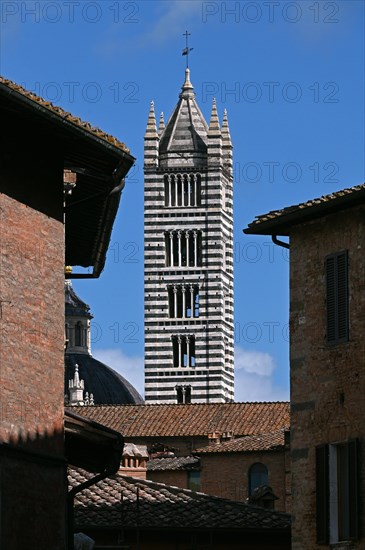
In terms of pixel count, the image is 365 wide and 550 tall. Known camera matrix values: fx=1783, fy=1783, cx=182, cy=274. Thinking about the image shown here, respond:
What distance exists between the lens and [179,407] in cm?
7175

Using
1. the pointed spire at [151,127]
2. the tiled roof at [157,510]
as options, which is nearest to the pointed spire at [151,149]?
the pointed spire at [151,127]

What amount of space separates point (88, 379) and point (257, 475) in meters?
68.4

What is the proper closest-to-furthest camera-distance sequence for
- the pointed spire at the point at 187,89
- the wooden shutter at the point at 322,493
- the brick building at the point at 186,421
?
1. the wooden shutter at the point at 322,493
2. the brick building at the point at 186,421
3. the pointed spire at the point at 187,89

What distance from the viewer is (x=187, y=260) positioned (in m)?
107

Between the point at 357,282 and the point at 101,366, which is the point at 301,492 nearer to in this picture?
the point at 357,282

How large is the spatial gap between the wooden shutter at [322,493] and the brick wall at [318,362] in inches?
6.2

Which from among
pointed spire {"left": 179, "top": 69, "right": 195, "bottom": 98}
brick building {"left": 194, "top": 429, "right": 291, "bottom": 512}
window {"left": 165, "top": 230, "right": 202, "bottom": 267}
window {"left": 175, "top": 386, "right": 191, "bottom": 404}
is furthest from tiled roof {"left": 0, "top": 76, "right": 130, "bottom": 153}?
pointed spire {"left": 179, "top": 69, "right": 195, "bottom": 98}

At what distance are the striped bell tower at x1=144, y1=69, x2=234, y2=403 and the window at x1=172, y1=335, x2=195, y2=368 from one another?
6cm

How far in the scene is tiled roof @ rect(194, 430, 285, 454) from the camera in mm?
59344

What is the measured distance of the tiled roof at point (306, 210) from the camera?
76.2ft

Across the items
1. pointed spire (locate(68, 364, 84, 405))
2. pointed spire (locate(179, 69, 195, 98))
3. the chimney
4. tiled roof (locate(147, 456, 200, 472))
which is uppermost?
pointed spire (locate(179, 69, 195, 98))

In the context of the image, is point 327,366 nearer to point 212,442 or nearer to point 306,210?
point 306,210

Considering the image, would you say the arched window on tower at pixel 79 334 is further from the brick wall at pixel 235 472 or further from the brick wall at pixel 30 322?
the brick wall at pixel 30 322

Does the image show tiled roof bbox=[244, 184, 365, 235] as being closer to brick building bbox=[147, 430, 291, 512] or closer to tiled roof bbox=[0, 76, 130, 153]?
tiled roof bbox=[0, 76, 130, 153]
